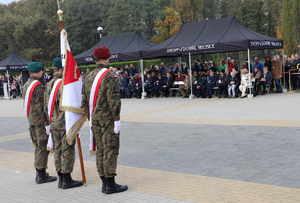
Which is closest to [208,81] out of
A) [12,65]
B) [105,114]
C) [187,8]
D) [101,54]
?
[101,54]

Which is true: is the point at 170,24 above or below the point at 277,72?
above

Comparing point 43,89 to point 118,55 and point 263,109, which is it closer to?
point 263,109

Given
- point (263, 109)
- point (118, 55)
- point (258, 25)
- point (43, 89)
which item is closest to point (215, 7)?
point (258, 25)

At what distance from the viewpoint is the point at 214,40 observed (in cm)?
1841

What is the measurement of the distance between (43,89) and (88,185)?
5.76ft

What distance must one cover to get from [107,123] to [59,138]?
1.10m

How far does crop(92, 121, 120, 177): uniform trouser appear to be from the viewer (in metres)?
5.72

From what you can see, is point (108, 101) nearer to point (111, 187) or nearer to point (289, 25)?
point (111, 187)

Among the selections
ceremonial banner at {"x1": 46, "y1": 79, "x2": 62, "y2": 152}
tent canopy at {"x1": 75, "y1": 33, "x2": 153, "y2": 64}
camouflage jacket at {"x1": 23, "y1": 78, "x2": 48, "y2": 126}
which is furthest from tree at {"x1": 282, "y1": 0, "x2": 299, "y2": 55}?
ceremonial banner at {"x1": 46, "y1": 79, "x2": 62, "y2": 152}

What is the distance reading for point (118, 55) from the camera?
2200cm

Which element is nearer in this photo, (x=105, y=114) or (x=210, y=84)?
(x=105, y=114)

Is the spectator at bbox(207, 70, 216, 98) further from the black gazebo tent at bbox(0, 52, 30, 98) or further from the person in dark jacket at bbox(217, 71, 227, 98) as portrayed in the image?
the black gazebo tent at bbox(0, 52, 30, 98)

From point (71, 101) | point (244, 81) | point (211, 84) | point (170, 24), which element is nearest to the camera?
point (71, 101)

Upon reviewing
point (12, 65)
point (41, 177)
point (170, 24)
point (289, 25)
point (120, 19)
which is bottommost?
point (41, 177)
